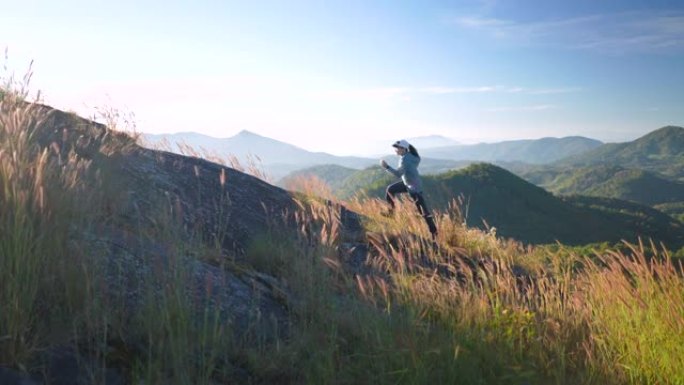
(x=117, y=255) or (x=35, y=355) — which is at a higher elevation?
(x=117, y=255)

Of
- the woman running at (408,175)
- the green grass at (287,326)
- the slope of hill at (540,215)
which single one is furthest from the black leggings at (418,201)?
the slope of hill at (540,215)

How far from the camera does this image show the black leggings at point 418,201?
29.1ft

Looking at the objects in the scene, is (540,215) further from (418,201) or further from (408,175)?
(418,201)

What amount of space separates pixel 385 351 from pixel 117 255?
1.85 meters

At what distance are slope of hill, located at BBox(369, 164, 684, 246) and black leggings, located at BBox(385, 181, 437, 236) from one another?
86883mm

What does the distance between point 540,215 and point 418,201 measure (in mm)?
121088

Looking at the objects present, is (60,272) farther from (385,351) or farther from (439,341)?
(439,341)

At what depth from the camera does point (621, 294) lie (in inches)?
146

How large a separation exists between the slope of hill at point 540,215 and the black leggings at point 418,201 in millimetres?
86883

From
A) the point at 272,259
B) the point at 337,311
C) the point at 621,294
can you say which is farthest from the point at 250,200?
the point at 621,294

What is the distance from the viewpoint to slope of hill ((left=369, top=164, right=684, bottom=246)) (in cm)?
10844

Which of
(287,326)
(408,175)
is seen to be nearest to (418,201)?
(408,175)

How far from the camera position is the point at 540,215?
4774 inches

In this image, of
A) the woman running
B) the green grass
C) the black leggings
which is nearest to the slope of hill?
the black leggings
